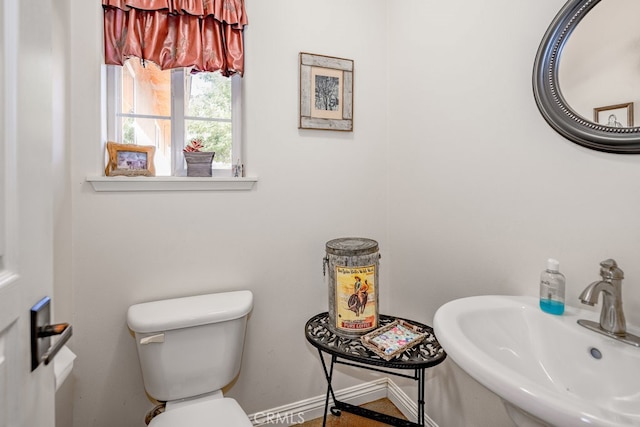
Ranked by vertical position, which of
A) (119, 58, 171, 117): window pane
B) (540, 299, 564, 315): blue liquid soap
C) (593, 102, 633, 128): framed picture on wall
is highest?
(119, 58, 171, 117): window pane

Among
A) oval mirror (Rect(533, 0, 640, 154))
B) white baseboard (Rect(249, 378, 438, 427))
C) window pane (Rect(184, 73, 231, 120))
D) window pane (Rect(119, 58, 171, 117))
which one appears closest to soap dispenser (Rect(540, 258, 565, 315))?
oval mirror (Rect(533, 0, 640, 154))

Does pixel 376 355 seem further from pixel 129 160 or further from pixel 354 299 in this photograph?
pixel 129 160

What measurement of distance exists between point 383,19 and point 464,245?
1.32 metres

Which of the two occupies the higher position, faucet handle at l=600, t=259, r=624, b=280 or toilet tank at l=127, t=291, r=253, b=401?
faucet handle at l=600, t=259, r=624, b=280

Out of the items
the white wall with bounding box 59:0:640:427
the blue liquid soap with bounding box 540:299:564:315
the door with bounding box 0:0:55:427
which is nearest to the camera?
the door with bounding box 0:0:55:427

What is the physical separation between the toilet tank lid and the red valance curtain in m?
1.04

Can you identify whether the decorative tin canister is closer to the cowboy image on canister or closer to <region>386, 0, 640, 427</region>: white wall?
the cowboy image on canister

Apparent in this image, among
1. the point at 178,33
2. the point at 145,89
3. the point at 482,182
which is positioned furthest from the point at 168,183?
the point at 482,182

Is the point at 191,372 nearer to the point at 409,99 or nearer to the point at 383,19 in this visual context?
the point at 409,99

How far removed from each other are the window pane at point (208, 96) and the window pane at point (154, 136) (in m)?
0.15

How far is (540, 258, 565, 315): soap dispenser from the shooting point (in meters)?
1.01

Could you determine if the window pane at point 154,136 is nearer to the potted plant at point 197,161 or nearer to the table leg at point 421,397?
the potted plant at point 197,161

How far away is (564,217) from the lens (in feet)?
3.63

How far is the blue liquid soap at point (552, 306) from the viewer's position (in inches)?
39.6
